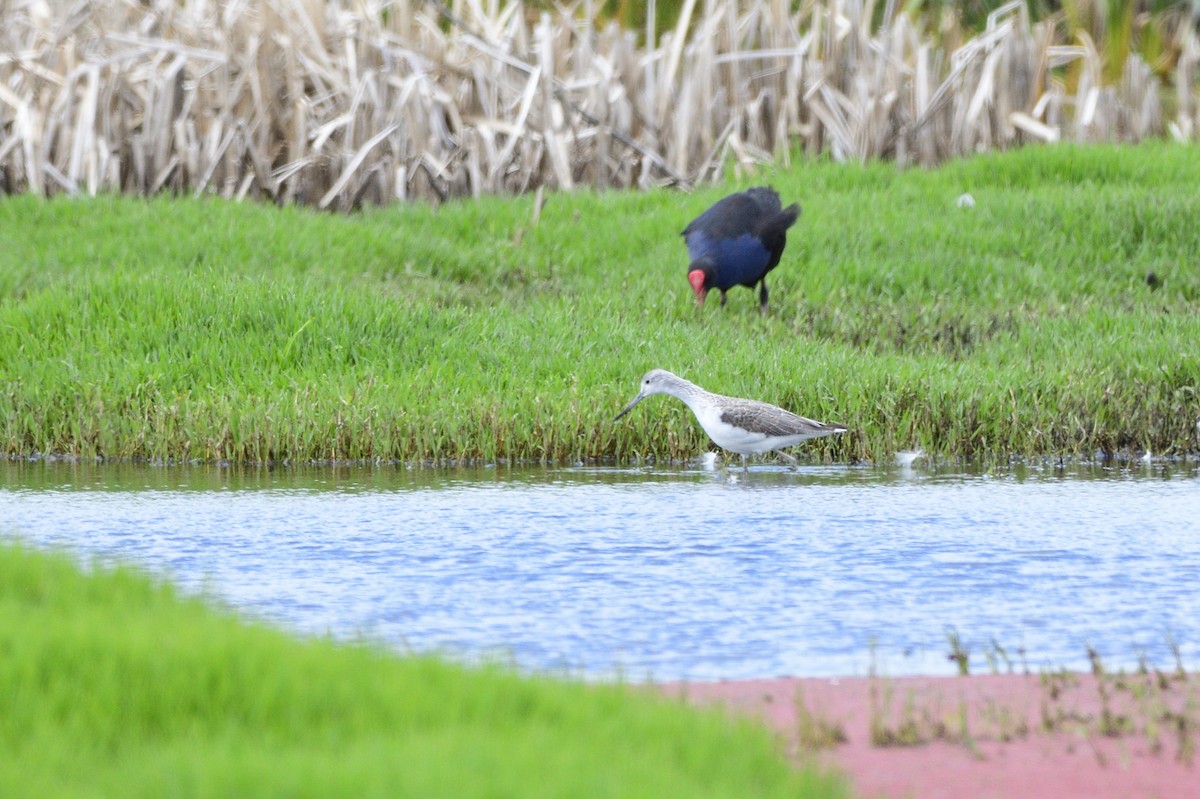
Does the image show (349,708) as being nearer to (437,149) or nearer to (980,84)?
(437,149)

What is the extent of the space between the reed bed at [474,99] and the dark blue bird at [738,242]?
2942 millimetres

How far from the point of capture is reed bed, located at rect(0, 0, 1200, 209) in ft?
51.6

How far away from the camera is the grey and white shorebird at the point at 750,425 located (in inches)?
349

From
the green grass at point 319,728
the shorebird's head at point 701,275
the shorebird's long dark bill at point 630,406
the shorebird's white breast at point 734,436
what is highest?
the shorebird's head at point 701,275

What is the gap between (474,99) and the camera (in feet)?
54.1

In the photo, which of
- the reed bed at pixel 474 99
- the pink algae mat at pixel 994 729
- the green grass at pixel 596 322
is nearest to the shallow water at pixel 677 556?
the pink algae mat at pixel 994 729

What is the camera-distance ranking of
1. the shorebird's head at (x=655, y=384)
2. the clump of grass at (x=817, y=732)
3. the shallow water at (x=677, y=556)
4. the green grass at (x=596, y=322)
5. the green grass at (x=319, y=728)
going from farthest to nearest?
the green grass at (x=596, y=322)
the shorebird's head at (x=655, y=384)
the shallow water at (x=677, y=556)
the clump of grass at (x=817, y=732)
the green grass at (x=319, y=728)

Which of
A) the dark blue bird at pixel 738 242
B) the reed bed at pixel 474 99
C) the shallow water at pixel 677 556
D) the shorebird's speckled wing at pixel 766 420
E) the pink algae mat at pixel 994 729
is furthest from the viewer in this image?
the reed bed at pixel 474 99

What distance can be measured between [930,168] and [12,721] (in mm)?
14032

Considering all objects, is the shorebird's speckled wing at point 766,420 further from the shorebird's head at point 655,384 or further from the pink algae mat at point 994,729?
the pink algae mat at point 994,729

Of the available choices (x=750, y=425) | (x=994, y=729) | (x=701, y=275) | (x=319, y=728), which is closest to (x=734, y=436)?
(x=750, y=425)

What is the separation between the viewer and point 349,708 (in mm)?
3711

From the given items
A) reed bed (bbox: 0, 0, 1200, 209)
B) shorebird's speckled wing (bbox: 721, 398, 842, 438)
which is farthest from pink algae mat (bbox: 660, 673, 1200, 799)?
reed bed (bbox: 0, 0, 1200, 209)

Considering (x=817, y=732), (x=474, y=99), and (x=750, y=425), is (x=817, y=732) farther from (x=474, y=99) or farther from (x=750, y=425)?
(x=474, y=99)
